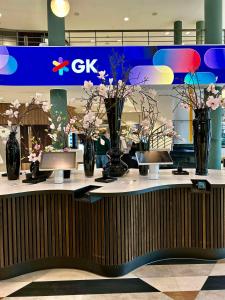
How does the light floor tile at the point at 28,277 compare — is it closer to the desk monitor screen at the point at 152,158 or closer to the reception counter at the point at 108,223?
the reception counter at the point at 108,223

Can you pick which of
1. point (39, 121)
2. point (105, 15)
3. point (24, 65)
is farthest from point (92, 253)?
point (39, 121)

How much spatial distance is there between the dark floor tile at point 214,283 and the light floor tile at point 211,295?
0.07m

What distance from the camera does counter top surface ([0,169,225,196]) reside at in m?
3.10

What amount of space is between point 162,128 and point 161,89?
4113 millimetres

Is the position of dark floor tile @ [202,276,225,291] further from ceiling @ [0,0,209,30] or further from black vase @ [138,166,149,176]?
ceiling @ [0,0,209,30]

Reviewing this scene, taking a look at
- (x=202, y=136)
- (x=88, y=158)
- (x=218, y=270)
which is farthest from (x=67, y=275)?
(x=202, y=136)

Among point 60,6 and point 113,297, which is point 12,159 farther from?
point 60,6

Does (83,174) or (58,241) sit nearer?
(58,241)

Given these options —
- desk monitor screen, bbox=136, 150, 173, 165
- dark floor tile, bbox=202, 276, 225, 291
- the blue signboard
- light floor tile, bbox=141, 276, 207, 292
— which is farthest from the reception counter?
the blue signboard

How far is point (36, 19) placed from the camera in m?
10.9

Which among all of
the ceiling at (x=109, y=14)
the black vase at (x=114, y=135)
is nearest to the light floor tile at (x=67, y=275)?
the black vase at (x=114, y=135)

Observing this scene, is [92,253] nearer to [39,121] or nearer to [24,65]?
[24,65]

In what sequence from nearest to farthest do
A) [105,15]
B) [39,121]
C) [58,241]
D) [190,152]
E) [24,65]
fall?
1. [58,241]
2. [24,65]
3. [190,152]
4. [105,15]
5. [39,121]

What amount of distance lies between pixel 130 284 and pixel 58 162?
55.3 inches
